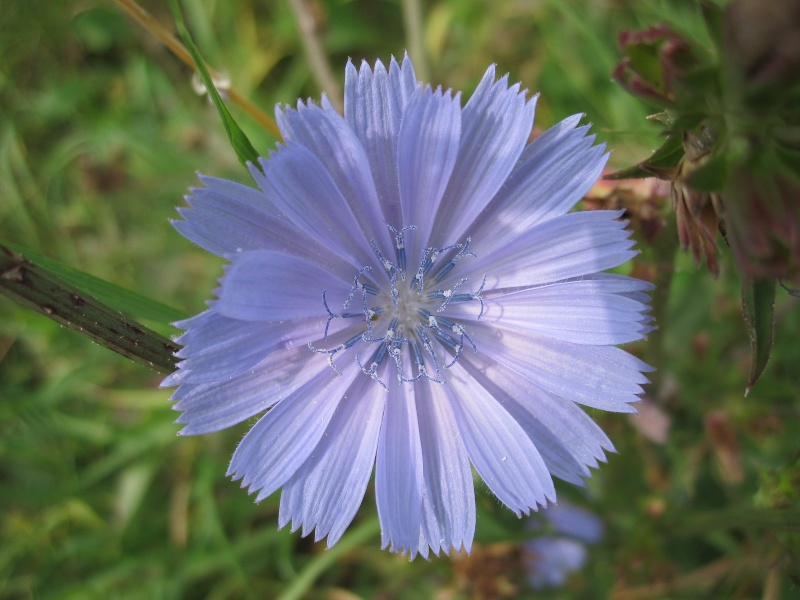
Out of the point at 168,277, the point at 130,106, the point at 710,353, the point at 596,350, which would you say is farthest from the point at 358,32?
the point at 596,350

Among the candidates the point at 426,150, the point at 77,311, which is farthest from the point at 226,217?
the point at 426,150

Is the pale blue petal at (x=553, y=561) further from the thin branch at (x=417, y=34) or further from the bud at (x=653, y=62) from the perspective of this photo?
the bud at (x=653, y=62)

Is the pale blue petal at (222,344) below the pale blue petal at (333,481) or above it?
above

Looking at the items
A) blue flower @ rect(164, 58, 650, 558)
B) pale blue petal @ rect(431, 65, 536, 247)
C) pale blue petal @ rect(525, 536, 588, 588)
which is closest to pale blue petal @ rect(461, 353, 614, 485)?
blue flower @ rect(164, 58, 650, 558)

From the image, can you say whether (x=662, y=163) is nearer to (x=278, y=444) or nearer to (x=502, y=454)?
(x=502, y=454)

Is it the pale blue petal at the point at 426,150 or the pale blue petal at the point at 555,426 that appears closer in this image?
the pale blue petal at the point at 426,150

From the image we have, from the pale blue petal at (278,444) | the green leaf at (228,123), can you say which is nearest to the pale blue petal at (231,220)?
the green leaf at (228,123)

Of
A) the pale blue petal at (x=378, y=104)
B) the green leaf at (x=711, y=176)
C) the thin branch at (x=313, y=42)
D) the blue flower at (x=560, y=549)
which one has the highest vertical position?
the thin branch at (x=313, y=42)
